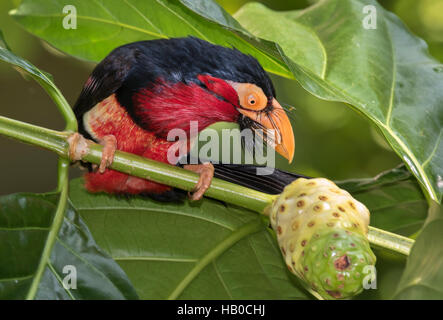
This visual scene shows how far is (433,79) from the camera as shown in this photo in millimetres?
1626

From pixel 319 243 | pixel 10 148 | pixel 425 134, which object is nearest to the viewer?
pixel 319 243

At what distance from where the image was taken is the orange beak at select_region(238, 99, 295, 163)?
5.64 feet

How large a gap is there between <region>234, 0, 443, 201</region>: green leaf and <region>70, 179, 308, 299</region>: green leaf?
45cm

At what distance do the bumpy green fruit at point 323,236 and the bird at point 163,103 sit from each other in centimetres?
56

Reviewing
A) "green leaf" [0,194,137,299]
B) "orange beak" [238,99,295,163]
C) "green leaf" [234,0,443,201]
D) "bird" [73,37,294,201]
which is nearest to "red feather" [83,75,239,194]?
"bird" [73,37,294,201]

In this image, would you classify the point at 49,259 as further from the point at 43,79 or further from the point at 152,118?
the point at 152,118

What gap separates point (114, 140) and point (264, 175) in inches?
19.3

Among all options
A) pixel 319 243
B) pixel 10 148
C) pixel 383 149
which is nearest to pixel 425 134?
pixel 319 243

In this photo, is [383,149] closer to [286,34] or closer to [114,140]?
[286,34]

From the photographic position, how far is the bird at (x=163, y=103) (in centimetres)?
171

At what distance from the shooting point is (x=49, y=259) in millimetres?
1273

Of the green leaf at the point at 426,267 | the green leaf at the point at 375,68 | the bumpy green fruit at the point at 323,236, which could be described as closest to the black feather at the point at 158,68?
the green leaf at the point at 375,68

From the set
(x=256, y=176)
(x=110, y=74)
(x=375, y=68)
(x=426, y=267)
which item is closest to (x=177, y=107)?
(x=110, y=74)

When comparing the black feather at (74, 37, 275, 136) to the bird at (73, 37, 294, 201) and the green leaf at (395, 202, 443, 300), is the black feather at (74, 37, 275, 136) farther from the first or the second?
the green leaf at (395, 202, 443, 300)
